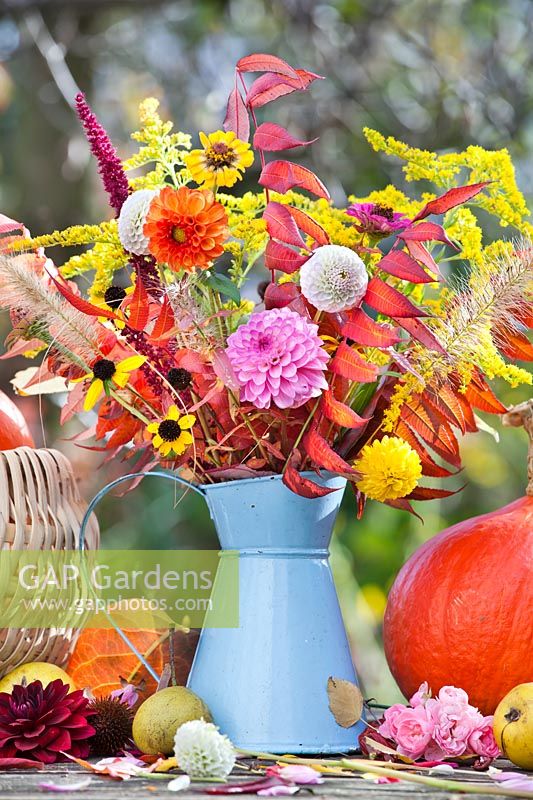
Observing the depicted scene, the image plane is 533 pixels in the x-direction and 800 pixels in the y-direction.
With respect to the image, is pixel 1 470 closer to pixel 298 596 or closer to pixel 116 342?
pixel 116 342

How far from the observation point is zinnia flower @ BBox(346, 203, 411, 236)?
0.92 meters

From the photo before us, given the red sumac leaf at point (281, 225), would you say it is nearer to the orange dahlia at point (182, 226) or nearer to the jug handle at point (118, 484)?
the orange dahlia at point (182, 226)

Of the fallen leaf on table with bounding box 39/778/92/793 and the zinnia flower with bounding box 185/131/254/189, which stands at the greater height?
the zinnia flower with bounding box 185/131/254/189

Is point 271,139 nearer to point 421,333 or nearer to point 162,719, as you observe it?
point 421,333

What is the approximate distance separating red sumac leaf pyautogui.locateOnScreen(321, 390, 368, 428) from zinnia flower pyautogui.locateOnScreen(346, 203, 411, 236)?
152mm

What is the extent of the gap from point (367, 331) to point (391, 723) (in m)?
0.32

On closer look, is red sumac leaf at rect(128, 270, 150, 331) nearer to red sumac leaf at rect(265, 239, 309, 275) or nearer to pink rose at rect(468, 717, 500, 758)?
red sumac leaf at rect(265, 239, 309, 275)

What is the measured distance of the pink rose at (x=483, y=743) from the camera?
33.8 inches

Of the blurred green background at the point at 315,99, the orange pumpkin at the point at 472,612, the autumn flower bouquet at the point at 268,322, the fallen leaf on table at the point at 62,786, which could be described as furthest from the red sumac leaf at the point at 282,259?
the blurred green background at the point at 315,99

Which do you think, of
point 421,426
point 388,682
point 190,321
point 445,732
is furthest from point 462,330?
point 388,682

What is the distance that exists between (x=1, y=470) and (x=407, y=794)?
0.47m

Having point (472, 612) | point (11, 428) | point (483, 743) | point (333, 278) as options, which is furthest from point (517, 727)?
point (11, 428)

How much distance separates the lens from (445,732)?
0.85 meters

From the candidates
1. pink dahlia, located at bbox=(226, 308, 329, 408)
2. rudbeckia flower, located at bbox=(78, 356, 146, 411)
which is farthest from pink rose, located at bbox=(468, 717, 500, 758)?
rudbeckia flower, located at bbox=(78, 356, 146, 411)
